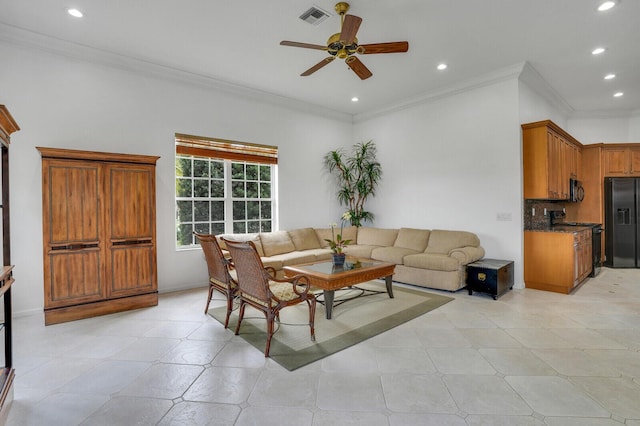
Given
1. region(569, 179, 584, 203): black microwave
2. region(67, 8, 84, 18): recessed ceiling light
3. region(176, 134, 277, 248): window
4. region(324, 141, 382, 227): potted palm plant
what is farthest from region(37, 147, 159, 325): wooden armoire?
region(569, 179, 584, 203): black microwave

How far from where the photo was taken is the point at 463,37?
392 centimetres

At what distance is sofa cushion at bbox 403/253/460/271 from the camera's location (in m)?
4.64

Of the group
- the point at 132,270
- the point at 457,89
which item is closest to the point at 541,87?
the point at 457,89

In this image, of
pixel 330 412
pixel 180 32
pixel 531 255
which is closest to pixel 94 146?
pixel 180 32

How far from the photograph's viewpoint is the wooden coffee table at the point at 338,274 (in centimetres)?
355

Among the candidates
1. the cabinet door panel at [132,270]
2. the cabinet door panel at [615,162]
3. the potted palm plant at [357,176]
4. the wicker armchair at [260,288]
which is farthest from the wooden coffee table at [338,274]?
the cabinet door panel at [615,162]

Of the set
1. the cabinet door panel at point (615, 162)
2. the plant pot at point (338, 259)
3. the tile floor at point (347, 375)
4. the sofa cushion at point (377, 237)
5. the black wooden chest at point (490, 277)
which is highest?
the cabinet door panel at point (615, 162)

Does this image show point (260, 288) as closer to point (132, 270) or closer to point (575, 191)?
point (132, 270)

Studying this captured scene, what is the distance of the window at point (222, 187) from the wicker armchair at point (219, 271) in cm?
154

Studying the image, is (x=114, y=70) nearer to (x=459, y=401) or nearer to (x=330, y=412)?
(x=330, y=412)

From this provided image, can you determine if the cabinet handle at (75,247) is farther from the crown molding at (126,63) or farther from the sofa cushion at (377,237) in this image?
the sofa cushion at (377,237)

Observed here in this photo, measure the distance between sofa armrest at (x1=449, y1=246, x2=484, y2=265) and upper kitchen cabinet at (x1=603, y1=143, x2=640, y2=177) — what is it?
398 cm

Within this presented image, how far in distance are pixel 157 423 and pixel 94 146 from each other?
364cm

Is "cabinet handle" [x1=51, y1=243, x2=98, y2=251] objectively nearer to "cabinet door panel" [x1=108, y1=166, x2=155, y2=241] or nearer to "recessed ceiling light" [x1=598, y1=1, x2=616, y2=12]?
"cabinet door panel" [x1=108, y1=166, x2=155, y2=241]
